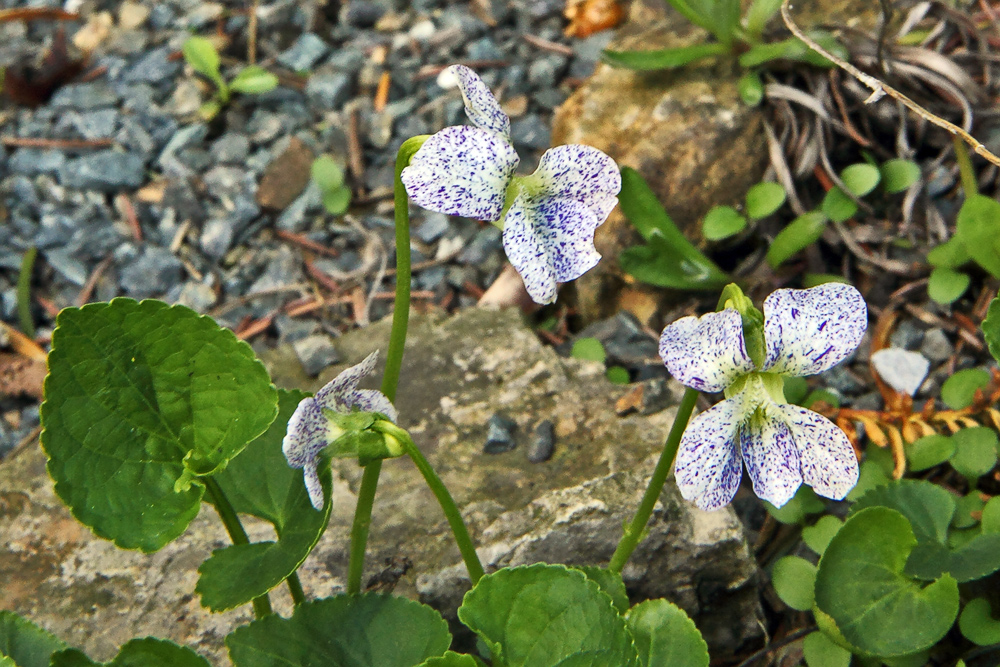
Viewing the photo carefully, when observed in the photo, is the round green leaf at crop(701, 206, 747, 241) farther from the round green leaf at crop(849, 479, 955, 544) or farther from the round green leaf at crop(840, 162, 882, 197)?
→ the round green leaf at crop(849, 479, 955, 544)

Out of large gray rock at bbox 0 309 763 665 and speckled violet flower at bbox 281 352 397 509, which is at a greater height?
speckled violet flower at bbox 281 352 397 509

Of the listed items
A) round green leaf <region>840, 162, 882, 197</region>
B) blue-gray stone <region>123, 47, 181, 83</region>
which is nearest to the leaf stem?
blue-gray stone <region>123, 47, 181, 83</region>

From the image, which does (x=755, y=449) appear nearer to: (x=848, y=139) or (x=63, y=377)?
(x=63, y=377)

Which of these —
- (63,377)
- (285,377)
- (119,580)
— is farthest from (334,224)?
(63,377)

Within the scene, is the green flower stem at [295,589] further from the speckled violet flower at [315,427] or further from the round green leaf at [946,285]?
the round green leaf at [946,285]

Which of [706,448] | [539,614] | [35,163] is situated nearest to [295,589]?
[539,614]

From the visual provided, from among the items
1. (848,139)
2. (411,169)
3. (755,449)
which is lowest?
(848,139)

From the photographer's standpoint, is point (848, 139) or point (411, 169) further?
point (848, 139)
